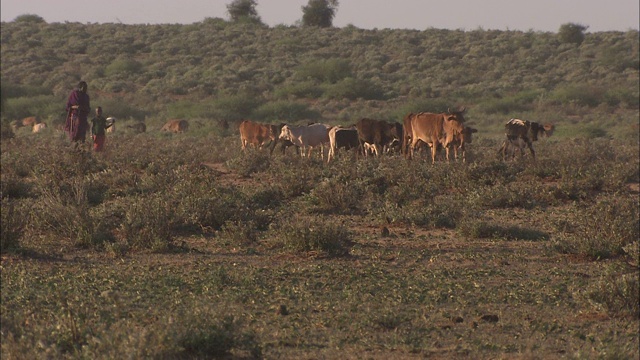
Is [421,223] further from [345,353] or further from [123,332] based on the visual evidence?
[123,332]

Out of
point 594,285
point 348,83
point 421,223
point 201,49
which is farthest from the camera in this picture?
point 201,49

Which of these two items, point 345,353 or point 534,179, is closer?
point 345,353

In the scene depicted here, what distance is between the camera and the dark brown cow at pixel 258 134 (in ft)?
70.8

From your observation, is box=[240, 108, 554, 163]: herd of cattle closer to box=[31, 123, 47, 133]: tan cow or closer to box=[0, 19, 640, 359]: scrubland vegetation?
box=[0, 19, 640, 359]: scrubland vegetation

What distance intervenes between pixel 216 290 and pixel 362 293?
115 cm

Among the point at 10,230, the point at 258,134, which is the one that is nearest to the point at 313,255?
the point at 10,230

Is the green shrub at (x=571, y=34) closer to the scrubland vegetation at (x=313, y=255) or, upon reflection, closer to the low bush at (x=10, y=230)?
the scrubland vegetation at (x=313, y=255)

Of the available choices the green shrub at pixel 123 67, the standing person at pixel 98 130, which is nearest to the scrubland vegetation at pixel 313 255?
the standing person at pixel 98 130

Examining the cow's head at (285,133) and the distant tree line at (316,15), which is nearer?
the cow's head at (285,133)

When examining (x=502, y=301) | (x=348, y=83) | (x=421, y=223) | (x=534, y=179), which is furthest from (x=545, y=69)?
(x=502, y=301)

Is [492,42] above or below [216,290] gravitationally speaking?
above

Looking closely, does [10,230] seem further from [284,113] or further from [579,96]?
[579,96]

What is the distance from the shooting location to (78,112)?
17703 millimetres

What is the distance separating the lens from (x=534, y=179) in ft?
50.9
